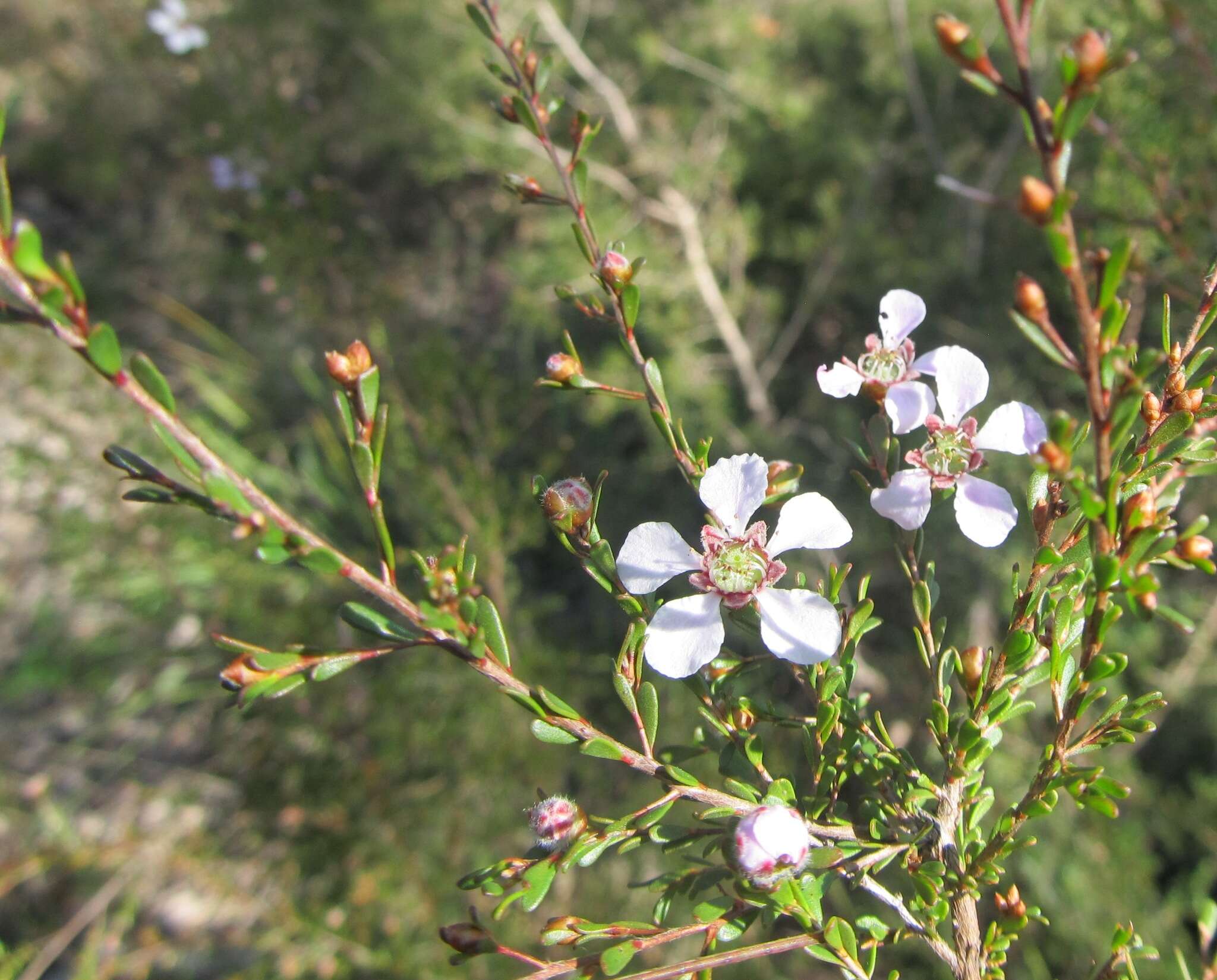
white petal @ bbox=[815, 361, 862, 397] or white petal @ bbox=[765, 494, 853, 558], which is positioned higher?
white petal @ bbox=[815, 361, 862, 397]

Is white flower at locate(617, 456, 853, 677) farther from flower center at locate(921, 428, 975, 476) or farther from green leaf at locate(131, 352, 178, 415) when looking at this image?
green leaf at locate(131, 352, 178, 415)

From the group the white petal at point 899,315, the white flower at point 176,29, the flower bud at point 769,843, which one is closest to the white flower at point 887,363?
the white petal at point 899,315

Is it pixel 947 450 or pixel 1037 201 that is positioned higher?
pixel 1037 201

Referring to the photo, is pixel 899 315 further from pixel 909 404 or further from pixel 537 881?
pixel 537 881

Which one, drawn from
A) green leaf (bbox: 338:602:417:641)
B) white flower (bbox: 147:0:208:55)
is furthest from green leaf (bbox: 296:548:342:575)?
white flower (bbox: 147:0:208:55)

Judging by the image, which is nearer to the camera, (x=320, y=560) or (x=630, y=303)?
(x=320, y=560)

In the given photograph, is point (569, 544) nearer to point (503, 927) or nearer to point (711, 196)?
point (503, 927)

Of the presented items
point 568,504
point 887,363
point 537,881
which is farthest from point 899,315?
point 537,881

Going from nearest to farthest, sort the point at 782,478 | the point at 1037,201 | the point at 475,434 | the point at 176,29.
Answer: the point at 1037,201
the point at 782,478
the point at 475,434
the point at 176,29
